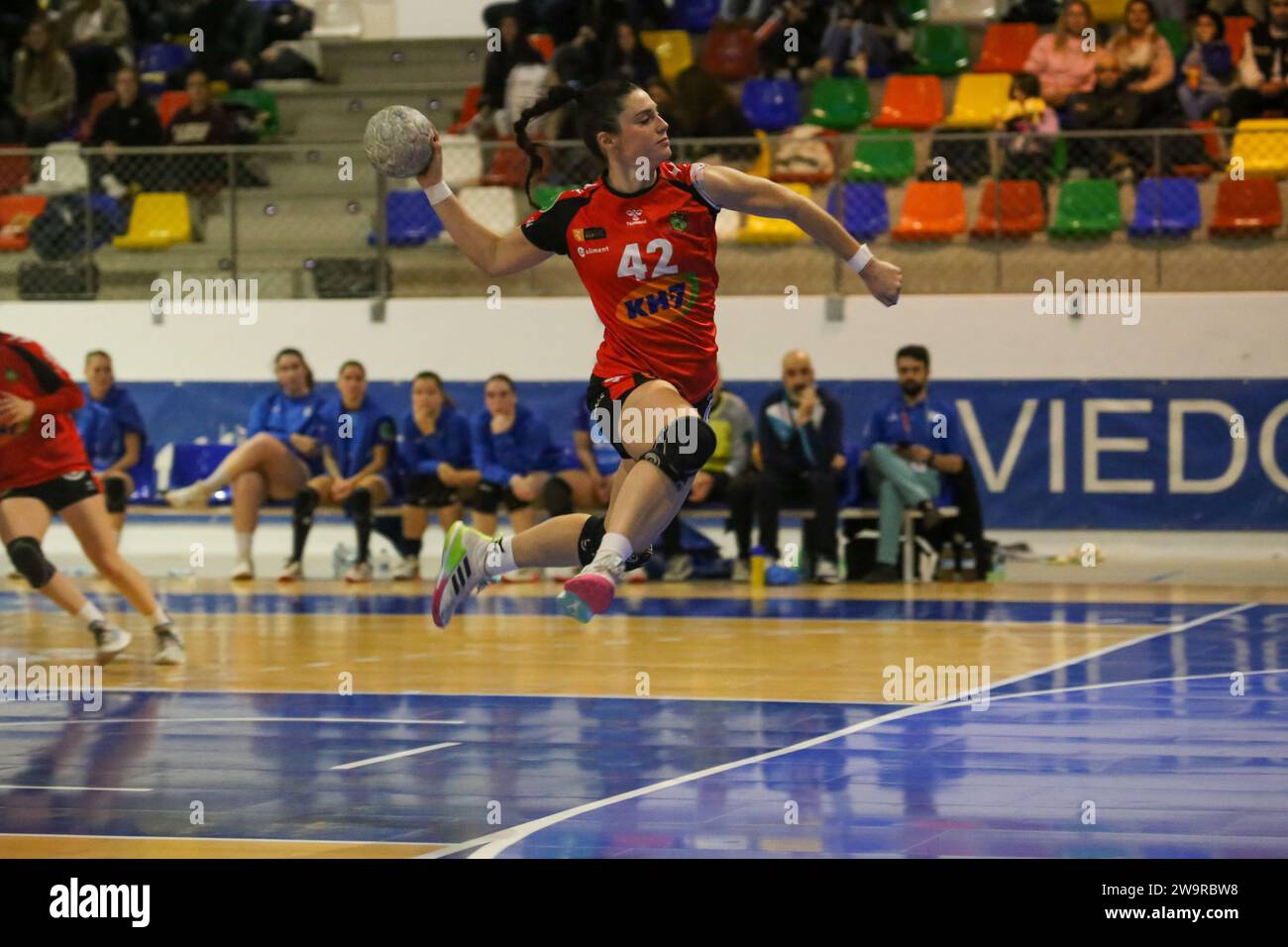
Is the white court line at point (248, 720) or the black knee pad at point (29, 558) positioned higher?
the black knee pad at point (29, 558)

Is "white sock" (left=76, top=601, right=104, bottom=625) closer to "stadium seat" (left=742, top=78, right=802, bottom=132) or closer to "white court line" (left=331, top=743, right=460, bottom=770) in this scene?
"white court line" (left=331, top=743, right=460, bottom=770)

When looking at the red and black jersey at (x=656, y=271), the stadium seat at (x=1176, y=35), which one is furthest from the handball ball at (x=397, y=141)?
the stadium seat at (x=1176, y=35)

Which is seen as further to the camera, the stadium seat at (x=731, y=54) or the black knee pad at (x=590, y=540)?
the stadium seat at (x=731, y=54)

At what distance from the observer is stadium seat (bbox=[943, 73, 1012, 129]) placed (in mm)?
19016

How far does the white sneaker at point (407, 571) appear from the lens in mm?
16328

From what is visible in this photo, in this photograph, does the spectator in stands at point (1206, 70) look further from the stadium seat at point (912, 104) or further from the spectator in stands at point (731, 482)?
the spectator in stands at point (731, 482)

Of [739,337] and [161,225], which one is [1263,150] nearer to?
[739,337]

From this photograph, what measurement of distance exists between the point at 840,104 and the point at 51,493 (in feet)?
36.5

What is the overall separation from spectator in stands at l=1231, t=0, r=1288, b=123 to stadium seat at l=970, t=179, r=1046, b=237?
2.03 m

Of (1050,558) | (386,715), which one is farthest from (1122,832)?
(1050,558)

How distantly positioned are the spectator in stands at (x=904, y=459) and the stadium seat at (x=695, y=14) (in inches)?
298

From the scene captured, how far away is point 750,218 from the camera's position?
18.5m

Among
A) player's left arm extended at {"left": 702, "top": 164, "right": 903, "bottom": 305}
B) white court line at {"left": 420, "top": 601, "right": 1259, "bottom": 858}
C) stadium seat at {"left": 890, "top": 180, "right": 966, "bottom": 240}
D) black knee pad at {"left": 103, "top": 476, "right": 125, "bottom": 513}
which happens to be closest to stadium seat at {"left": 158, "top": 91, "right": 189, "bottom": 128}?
black knee pad at {"left": 103, "top": 476, "right": 125, "bottom": 513}

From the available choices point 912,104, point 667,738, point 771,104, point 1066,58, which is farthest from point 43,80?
point 667,738
